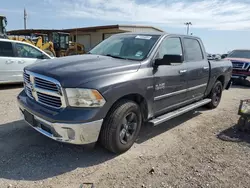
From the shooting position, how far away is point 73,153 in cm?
338

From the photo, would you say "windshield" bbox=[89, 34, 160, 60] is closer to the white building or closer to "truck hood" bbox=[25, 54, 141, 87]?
"truck hood" bbox=[25, 54, 141, 87]

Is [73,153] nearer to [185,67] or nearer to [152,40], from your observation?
[152,40]

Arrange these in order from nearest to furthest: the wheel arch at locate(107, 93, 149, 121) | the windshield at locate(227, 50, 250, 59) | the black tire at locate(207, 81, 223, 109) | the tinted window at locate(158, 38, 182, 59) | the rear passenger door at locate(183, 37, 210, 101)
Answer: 1. the wheel arch at locate(107, 93, 149, 121)
2. the tinted window at locate(158, 38, 182, 59)
3. the rear passenger door at locate(183, 37, 210, 101)
4. the black tire at locate(207, 81, 223, 109)
5. the windshield at locate(227, 50, 250, 59)

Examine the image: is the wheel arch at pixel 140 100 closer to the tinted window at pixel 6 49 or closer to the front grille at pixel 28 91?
the front grille at pixel 28 91

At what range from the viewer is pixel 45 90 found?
297 cm

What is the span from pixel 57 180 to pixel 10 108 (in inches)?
132

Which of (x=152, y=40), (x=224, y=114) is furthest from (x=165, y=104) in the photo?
(x=224, y=114)

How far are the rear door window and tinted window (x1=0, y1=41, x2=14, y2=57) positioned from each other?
18.9ft

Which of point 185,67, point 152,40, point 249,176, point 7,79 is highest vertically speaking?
point 152,40

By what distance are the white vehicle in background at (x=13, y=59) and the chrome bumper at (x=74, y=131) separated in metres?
5.20

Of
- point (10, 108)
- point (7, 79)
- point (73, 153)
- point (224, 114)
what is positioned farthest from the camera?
point (7, 79)

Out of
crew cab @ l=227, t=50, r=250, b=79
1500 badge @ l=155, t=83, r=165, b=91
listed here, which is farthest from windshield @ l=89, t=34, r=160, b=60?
crew cab @ l=227, t=50, r=250, b=79

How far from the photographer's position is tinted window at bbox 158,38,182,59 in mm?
3903

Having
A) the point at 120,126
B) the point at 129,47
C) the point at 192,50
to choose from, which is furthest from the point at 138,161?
the point at 192,50
